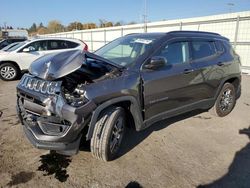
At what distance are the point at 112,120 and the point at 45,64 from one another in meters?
1.18

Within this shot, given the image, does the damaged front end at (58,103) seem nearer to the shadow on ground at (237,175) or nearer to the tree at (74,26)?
the shadow on ground at (237,175)

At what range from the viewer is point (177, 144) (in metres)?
4.02

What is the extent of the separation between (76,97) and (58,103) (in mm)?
226

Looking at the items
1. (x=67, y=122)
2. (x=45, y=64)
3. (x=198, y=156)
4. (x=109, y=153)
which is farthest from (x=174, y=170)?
(x=45, y=64)

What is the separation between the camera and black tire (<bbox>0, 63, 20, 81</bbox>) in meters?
9.23

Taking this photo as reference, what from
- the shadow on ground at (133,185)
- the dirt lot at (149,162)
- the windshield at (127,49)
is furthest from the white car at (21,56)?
the shadow on ground at (133,185)

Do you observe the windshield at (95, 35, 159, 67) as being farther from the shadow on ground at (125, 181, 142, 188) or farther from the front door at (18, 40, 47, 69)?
the front door at (18, 40, 47, 69)

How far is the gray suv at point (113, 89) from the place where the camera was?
2914mm

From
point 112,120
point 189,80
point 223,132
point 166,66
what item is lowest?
point 223,132

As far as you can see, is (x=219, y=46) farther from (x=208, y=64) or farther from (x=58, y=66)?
(x=58, y=66)

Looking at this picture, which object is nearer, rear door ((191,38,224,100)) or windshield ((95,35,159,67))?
windshield ((95,35,159,67))

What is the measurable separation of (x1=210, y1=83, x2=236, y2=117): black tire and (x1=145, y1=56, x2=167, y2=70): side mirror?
2.22 m

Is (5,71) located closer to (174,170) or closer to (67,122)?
(67,122)

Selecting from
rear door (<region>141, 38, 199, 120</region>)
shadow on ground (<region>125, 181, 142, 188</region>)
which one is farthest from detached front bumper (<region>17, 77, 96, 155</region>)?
rear door (<region>141, 38, 199, 120</region>)
